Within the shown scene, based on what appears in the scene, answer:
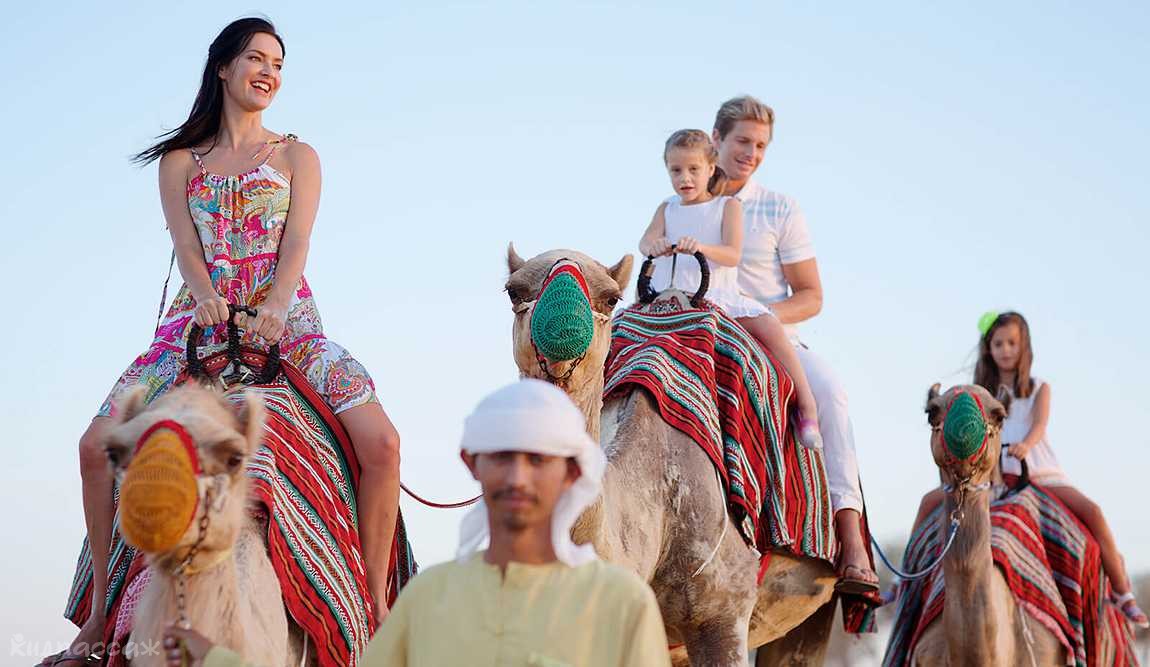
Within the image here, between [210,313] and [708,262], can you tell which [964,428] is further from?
[210,313]

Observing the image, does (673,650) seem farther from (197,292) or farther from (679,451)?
(197,292)

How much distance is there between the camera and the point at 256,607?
17.4ft

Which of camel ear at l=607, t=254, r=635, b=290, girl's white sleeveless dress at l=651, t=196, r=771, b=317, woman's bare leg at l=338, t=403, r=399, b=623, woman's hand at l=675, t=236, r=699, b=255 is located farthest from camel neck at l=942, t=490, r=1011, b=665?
woman's bare leg at l=338, t=403, r=399, b=623

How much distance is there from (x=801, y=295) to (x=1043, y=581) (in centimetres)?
235

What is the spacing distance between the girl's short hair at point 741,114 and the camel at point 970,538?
1.81 m

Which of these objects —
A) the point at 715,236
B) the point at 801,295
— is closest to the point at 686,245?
the point at 715,236

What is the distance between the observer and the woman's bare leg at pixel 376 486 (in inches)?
252

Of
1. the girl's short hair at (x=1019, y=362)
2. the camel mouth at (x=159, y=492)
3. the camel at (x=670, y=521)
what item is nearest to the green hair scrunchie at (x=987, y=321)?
the girl's short hair at (x=1019, y=362)

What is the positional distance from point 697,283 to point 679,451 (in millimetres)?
1578

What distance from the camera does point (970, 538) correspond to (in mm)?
9781

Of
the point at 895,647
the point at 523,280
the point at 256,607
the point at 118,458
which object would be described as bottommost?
the point at 895,647

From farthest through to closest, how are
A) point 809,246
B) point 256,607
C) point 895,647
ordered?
1. point 895,647
2. point 809,246
3. point 256,607

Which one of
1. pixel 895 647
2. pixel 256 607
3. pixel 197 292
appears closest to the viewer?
pixel 256 607

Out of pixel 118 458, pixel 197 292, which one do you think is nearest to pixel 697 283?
pixel 197 292
